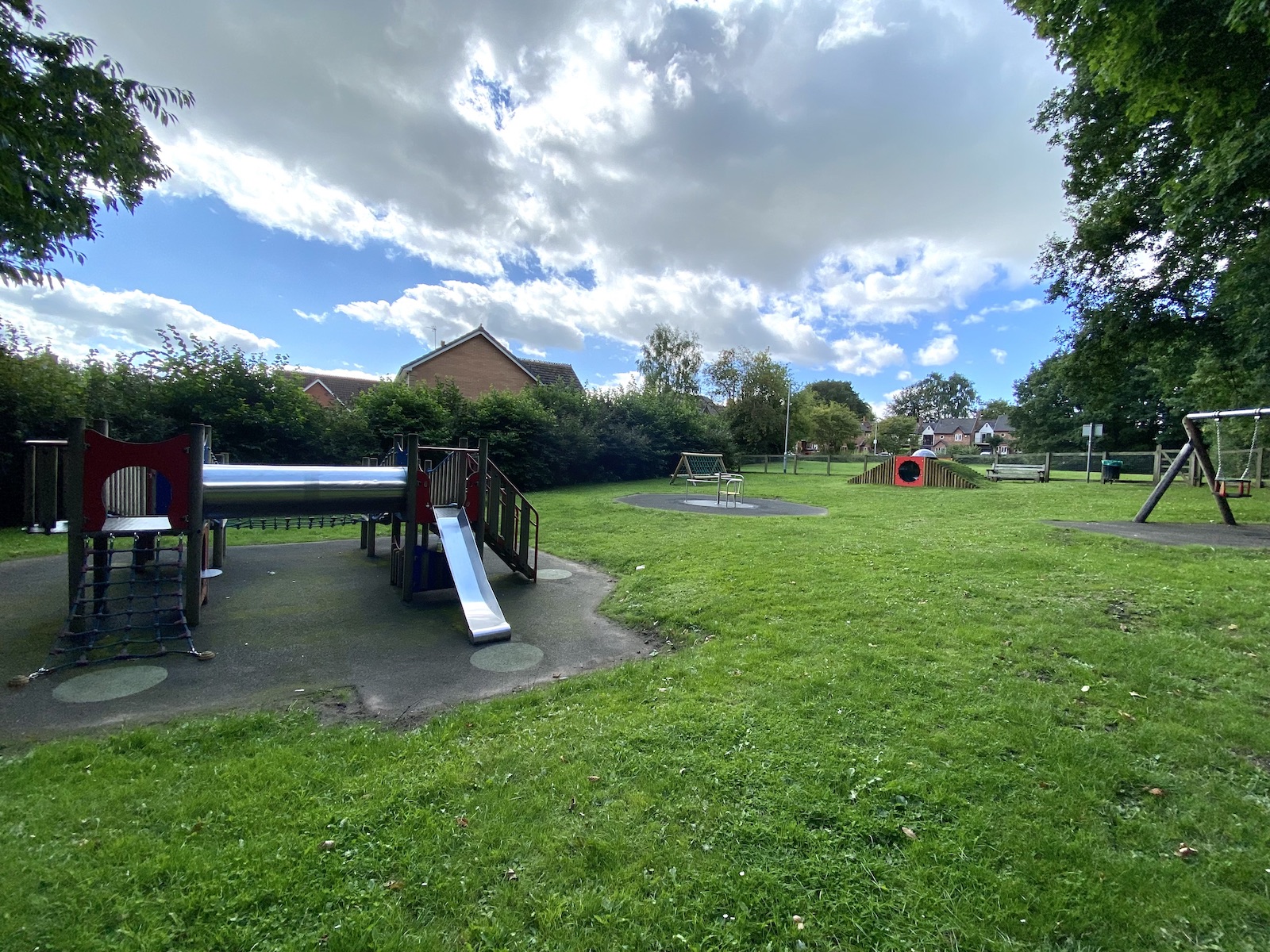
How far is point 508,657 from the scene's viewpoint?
16.3ft

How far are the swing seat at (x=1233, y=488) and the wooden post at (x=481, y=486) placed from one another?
1258 centimetres

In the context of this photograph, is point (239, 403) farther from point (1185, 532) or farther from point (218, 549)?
point (1185, 532)

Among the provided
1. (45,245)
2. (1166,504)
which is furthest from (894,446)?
(45,245)

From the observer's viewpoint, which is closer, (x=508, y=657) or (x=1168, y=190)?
(x=508, y=657)

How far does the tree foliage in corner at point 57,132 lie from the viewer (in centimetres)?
564

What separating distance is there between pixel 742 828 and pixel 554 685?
211 centimetres

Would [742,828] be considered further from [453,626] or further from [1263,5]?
[1263,5]

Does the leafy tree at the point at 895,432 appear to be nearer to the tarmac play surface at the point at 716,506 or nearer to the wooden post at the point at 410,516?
the tarmac play surface at the point at 716,506

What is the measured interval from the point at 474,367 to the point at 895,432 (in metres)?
69.9

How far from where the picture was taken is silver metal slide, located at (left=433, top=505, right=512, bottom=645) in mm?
5363

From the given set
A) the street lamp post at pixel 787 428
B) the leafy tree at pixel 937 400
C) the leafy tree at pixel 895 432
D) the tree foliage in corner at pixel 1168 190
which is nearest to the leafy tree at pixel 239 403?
the tree foliage in corner at pixel 1168 190

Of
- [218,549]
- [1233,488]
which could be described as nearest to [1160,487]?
[1233,488]

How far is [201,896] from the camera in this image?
208cm

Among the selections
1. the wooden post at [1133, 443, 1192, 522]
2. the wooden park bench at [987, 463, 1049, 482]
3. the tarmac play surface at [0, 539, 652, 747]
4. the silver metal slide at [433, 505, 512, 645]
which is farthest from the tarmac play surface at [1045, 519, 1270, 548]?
the wooden park bench at [987, 463, 1049, 482]
